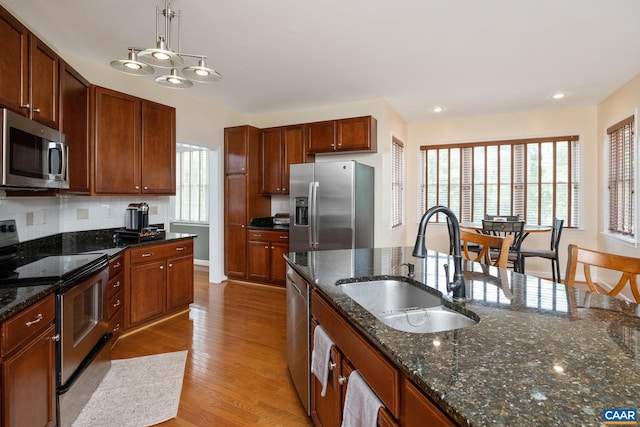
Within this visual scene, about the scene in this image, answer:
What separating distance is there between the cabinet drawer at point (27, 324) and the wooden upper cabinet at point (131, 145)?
1680mm

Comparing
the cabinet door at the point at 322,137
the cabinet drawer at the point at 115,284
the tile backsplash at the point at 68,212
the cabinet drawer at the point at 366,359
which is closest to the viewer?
the cabinet drawer at the point at 366,359

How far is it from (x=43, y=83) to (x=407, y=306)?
282cm

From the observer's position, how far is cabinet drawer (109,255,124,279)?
2.76m

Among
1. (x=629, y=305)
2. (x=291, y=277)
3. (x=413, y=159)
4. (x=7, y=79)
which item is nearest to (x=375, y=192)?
(x=413, y=159)

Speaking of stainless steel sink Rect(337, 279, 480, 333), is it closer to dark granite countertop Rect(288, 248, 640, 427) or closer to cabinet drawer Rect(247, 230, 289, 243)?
dark granite countertop Rect(288, 248, 640, 427)

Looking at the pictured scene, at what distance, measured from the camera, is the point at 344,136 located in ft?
14.9

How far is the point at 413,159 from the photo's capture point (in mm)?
6066

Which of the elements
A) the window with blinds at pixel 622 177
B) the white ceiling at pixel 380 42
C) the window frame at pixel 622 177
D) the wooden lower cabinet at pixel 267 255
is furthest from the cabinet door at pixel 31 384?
the window with blinds at pixel 622 177

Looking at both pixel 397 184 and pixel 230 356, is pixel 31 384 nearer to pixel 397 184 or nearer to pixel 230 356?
pixel 230 356

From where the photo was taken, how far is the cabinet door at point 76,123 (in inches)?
103

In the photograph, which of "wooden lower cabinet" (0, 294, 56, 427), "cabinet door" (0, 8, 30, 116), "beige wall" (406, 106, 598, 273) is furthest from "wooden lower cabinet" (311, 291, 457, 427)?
"beige wall" (406, 106, 598, 273)

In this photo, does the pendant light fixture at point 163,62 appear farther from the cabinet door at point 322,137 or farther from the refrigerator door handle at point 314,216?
the cabinet door at point 322,137

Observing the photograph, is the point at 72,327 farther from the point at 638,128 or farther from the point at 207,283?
the point at 638,128

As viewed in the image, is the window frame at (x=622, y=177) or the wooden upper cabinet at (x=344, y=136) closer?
the window frame at (x=622, y=177)
